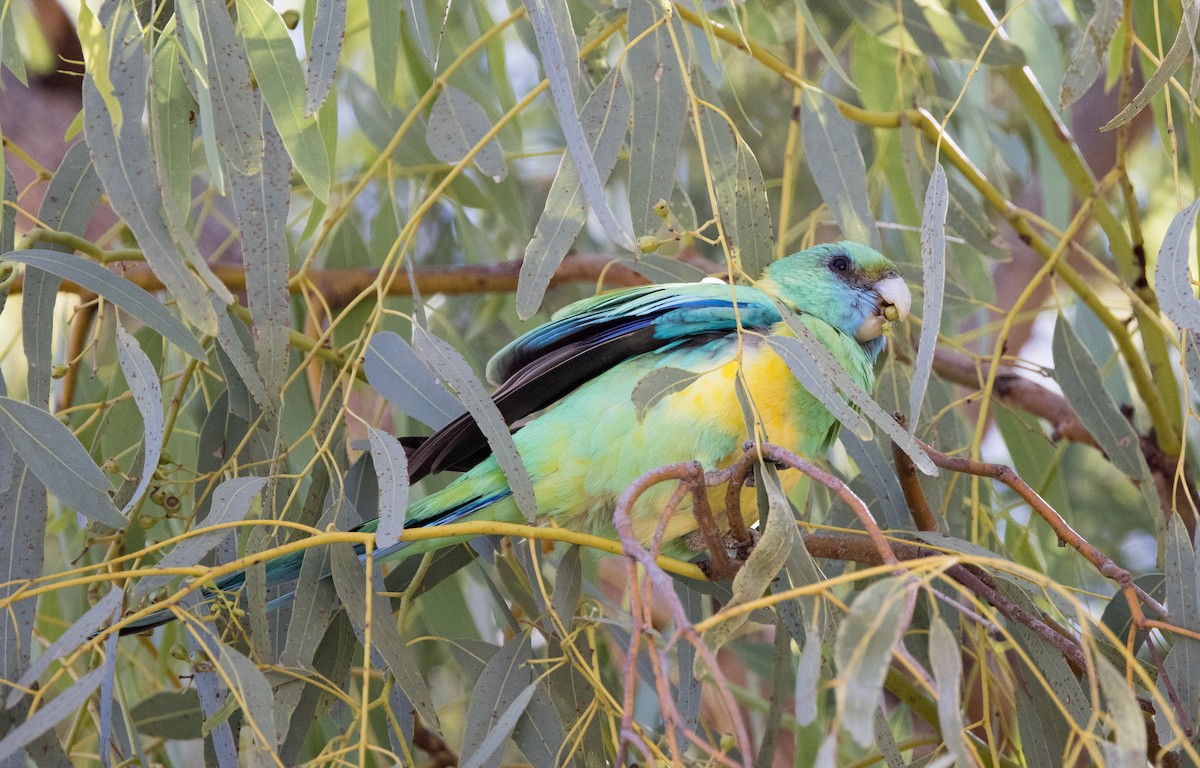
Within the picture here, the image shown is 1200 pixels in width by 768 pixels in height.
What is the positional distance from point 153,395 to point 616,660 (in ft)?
5.42

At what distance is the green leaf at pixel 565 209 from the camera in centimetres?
137

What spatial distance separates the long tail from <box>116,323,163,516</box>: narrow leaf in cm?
21

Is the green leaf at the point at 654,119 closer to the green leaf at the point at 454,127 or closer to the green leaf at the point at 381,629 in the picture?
the green leaf at the point at 454,127

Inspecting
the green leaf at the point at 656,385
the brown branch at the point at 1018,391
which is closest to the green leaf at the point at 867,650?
the green leaf at the point at 656,385

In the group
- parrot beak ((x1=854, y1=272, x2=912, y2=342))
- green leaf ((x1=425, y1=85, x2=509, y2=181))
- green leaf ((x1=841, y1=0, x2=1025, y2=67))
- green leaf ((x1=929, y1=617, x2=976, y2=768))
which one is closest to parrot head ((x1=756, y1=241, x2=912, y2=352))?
parrot beak ((x1=854, y1=272, x2=912, y2=342))

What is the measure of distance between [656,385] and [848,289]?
30.3 inches

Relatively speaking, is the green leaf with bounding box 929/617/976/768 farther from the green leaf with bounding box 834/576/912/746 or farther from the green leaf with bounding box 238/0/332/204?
the green leaf with bounding box 238/0/332/204

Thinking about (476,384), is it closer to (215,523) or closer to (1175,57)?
(215,523)

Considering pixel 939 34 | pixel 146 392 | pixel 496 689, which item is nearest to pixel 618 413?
pixel 496 689

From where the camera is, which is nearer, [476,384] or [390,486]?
[390,486]

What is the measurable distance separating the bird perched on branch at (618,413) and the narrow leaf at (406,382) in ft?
0.14

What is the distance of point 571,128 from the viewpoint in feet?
4.03

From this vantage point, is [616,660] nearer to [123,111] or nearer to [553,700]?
[553,700]

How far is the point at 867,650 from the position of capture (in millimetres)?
905
